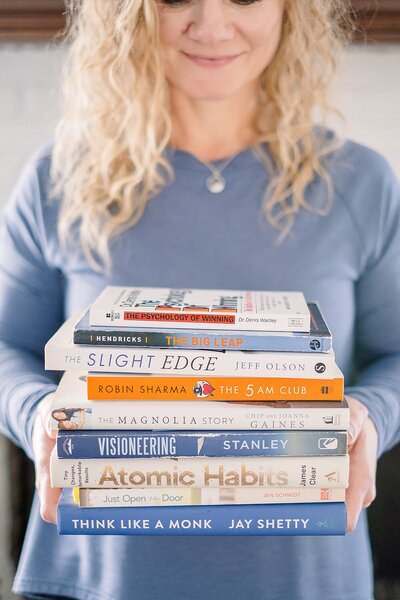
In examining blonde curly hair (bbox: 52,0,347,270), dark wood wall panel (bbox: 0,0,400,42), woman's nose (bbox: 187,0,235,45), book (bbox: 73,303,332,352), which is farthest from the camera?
dark wood wall panel (bbox: 0,0,400,42)

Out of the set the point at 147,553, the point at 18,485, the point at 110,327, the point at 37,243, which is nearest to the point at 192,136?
the point at 37,243

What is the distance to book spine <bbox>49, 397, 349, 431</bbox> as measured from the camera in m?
0.75

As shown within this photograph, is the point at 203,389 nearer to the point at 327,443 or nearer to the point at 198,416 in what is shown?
the point at 198,416

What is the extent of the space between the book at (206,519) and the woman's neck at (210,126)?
1.84 ft

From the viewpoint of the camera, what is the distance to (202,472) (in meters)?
0.76

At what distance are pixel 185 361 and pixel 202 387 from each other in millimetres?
34

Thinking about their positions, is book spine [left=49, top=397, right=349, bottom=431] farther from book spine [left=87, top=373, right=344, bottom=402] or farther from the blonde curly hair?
the blonde curly hair

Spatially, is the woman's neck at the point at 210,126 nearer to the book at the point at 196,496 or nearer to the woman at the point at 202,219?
the woman at the point at 202,219

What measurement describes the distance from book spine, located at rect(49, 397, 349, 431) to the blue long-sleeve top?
24 centimetres

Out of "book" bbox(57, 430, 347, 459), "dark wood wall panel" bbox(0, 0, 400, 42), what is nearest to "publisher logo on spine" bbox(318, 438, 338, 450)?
"book" bbox(57, 430, 347, 459)

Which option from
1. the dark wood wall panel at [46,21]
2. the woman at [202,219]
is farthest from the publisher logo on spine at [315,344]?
the dark wood wall panel at [46,21]

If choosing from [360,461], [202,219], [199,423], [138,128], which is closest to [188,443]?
[199,423]

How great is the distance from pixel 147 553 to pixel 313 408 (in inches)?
16.2

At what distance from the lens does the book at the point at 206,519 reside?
768 millimetres
